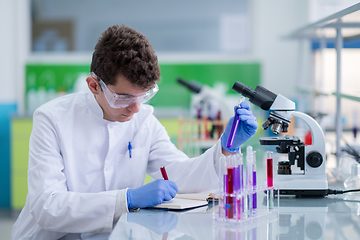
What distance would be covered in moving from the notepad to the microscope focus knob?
1.45ft

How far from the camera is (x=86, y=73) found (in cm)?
451

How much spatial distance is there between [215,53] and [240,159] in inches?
136

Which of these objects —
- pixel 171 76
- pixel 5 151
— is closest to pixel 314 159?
pixel 171 76

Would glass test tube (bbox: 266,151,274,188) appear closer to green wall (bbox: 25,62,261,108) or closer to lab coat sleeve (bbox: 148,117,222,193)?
lab coat sleeve (bbox: 148,117,222,193)

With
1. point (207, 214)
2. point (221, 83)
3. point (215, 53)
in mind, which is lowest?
point (207, 214)

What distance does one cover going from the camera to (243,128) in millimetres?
1449

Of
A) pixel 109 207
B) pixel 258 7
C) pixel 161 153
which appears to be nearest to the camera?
pixel 109 207

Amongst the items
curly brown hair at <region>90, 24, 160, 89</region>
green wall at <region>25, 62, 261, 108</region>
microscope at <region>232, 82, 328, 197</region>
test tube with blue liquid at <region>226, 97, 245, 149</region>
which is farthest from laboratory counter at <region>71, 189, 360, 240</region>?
green wall at <region>25, 62, 261, 108</region>

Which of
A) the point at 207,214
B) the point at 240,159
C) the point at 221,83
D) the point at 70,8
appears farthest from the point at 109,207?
the point at 70,8

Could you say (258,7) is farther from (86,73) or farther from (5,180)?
(5,180)

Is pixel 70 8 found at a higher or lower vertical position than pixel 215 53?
higher

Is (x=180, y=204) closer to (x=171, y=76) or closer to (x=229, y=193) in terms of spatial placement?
(x=229, y=193)

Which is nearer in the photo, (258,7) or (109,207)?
(109,207)

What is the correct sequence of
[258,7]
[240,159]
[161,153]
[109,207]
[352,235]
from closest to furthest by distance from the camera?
[352,235]
[240,159]
[109,207]
[161,153]
[258,7]
